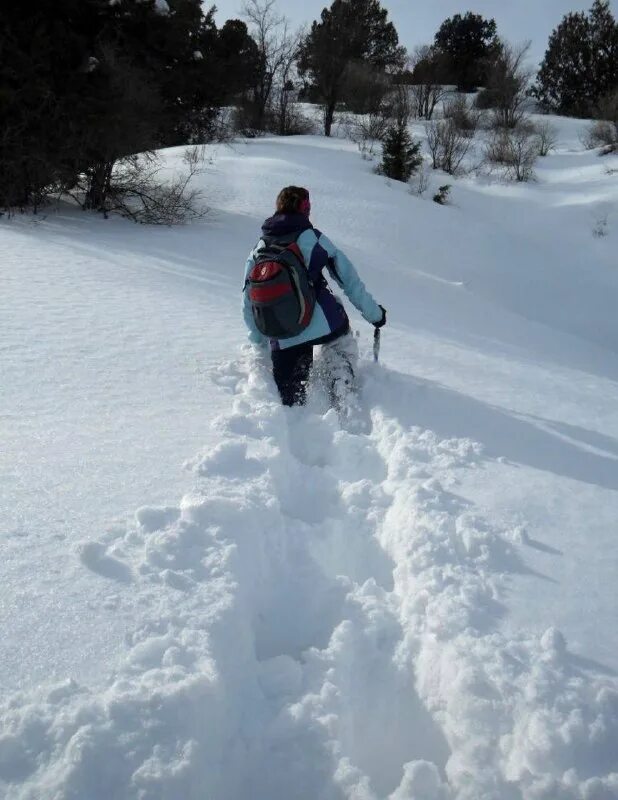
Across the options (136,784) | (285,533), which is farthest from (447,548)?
(136,784)

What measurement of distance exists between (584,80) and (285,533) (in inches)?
1271

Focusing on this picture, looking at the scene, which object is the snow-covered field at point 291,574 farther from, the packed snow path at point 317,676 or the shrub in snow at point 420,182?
the shrub in snow at point 420,182

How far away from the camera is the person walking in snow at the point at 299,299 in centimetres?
339

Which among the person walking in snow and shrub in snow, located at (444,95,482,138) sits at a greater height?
shrub in snow, located at (444,95,482,138)

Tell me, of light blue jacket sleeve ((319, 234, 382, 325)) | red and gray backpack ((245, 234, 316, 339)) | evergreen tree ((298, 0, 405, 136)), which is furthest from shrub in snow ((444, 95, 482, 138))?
red and gray backpack ((245, 234, 316, 339))

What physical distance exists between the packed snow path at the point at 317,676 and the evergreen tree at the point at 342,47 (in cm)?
2352

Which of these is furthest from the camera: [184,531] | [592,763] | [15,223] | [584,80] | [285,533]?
[584,80]

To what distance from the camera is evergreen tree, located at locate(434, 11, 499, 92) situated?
29547 millimetres

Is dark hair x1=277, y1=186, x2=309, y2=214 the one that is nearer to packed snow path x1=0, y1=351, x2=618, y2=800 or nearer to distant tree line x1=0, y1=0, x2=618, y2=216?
packed snow path x1=0, y1=351, x2=618, y2=800

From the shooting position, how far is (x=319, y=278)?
362 centimetres

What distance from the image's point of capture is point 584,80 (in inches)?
1069

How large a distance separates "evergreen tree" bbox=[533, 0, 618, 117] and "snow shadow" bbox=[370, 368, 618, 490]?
2699 cm

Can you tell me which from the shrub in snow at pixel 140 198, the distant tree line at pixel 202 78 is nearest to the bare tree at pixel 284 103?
the distant tree line at pixel 202 78

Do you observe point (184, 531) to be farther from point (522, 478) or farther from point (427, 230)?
point (427, 230)
